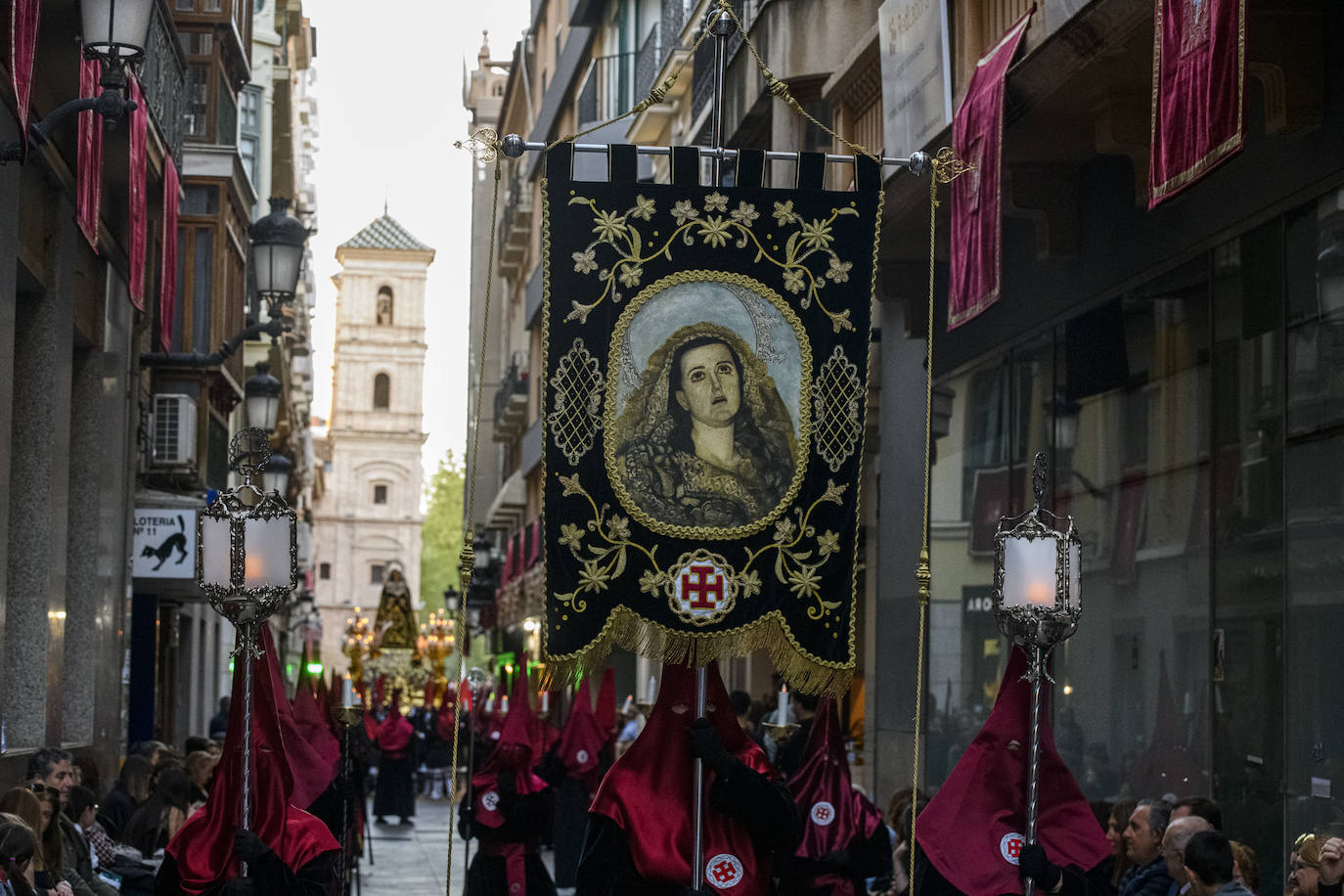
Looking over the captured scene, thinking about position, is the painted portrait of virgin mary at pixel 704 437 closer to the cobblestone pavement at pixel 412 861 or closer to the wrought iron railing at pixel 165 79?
the cobblestone pavement at pixel 412 861

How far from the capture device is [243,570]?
29.7 feet

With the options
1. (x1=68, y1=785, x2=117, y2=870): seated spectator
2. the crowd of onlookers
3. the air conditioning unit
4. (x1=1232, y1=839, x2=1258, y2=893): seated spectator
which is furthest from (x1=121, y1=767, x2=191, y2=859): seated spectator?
the air conditioning unit

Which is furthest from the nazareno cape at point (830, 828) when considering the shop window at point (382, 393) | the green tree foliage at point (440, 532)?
the shop window at point (382, 393)

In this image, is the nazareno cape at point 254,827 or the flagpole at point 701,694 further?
the nazareno cape at point 254,827

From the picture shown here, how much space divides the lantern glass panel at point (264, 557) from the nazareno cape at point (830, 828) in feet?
10.8

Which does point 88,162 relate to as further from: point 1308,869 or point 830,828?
point 1308,869

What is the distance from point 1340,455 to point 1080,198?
449 cm

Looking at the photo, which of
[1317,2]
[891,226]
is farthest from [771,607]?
[891,226]

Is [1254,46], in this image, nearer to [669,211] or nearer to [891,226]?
[669,211]

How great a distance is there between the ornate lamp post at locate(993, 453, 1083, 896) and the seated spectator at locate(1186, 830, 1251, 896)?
0.64m

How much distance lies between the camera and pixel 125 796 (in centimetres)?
1412

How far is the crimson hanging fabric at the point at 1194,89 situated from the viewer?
373 inches

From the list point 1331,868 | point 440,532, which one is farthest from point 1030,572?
point 440,532

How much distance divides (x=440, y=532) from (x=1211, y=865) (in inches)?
4118
